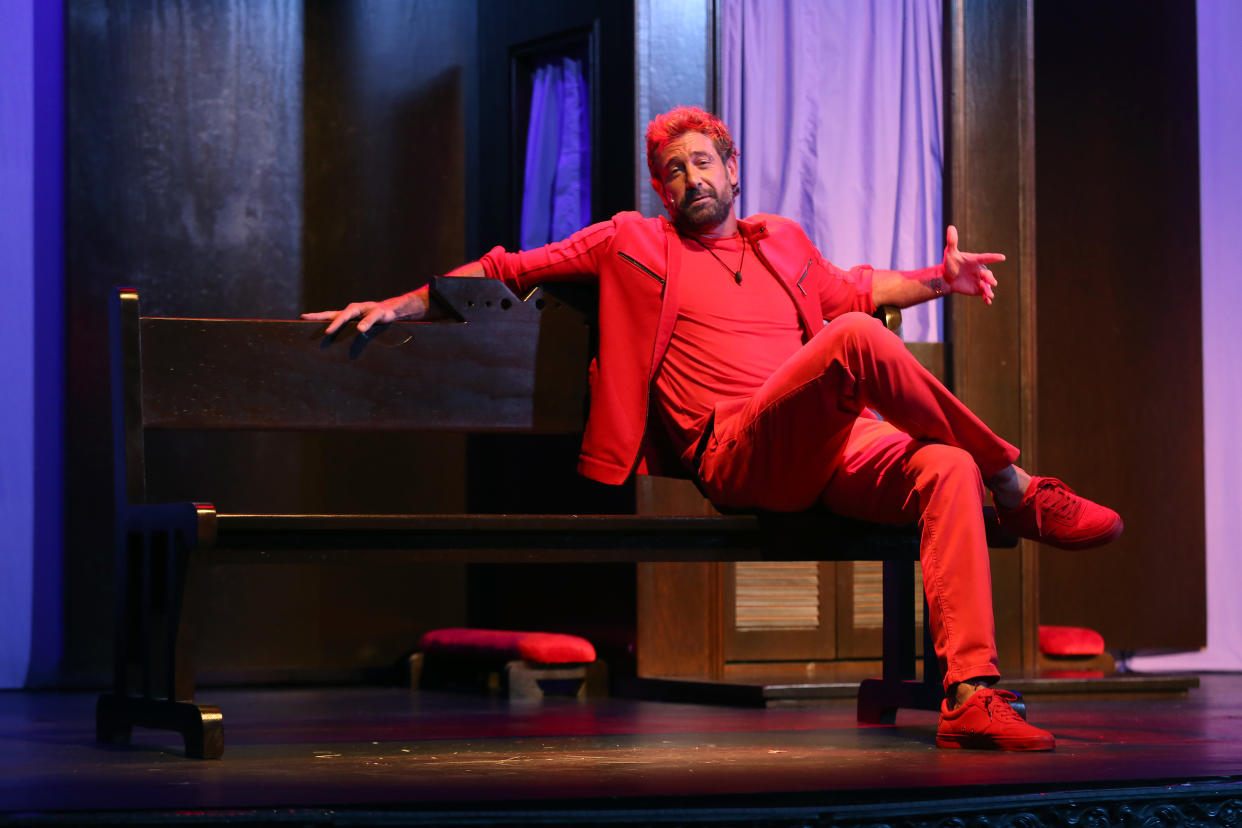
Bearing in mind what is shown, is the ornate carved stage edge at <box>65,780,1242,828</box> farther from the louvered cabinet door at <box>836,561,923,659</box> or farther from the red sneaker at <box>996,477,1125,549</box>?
the louvered cabinet door at <box>836,561,923,659</box>

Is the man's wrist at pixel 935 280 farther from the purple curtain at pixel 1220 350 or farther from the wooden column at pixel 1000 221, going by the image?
the purple curtain at pixel 1220 350

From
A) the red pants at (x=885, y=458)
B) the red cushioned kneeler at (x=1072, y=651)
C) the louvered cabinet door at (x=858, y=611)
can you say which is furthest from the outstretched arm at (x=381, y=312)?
the red cushioned kneeler at (x=1072, y=651)

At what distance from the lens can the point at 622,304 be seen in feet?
10.7

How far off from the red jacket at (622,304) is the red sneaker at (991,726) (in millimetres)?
879

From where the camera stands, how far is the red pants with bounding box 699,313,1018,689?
2.65 m

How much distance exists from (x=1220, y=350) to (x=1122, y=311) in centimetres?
41

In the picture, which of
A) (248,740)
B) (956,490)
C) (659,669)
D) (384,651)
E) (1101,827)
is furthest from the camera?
(384,651)

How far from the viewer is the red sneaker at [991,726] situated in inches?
101

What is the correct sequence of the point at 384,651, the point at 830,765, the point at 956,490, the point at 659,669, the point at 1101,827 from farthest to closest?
the point at 384,651
the point at 659,669
the point at 956,490
the point at 830,765
the point at 1101,827

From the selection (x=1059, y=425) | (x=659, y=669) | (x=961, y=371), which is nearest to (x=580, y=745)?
(x=659, y=669)

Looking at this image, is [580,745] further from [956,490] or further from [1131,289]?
[1131,289]

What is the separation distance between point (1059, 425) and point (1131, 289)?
21.8 inches

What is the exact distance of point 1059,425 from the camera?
5480 millimetres

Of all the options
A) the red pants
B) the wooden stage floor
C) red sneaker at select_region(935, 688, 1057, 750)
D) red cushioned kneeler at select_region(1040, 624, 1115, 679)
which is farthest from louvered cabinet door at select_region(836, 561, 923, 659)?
red sneaker at select_region(935, 688, 1057, 750)
